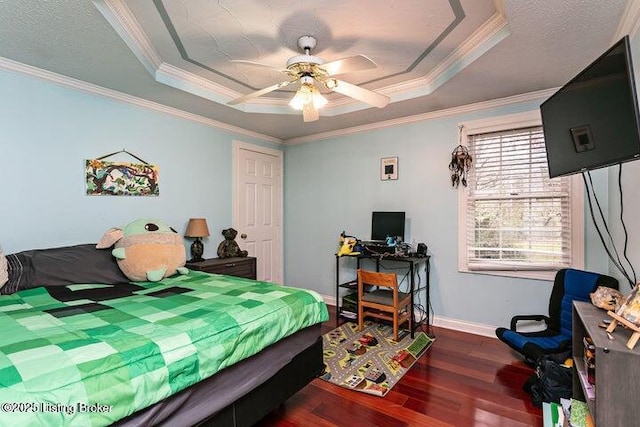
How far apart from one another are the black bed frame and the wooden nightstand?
155 cm

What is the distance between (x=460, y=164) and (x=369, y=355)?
6.94 ft

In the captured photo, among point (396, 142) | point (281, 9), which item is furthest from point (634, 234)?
point (281, 9)

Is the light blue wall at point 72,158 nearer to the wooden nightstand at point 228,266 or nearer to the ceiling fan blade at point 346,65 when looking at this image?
the wooden nightstand at point 228,266

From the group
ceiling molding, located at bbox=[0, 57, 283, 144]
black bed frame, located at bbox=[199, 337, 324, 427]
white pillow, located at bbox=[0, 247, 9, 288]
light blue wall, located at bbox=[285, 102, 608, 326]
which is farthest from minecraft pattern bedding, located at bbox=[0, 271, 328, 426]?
light blue wall, located at bbox=[285, 102, 608, 326]

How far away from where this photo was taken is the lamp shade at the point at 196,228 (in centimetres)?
335

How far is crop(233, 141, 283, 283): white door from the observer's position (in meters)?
4.11

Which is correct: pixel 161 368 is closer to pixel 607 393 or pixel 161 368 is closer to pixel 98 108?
pixel 607 393

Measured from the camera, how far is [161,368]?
1.25 metres

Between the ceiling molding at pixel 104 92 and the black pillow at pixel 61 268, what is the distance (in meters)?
1.35

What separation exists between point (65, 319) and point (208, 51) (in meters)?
2.04

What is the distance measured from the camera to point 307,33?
7.26 feet

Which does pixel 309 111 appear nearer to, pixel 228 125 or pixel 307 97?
pixel 307 97

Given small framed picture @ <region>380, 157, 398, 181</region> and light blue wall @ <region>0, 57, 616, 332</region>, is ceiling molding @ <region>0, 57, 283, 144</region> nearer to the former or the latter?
light blue wall @ <region>0, 57, 616, 332</region>

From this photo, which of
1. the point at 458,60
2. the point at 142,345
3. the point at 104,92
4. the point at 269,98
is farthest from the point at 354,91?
the point at 104,92
